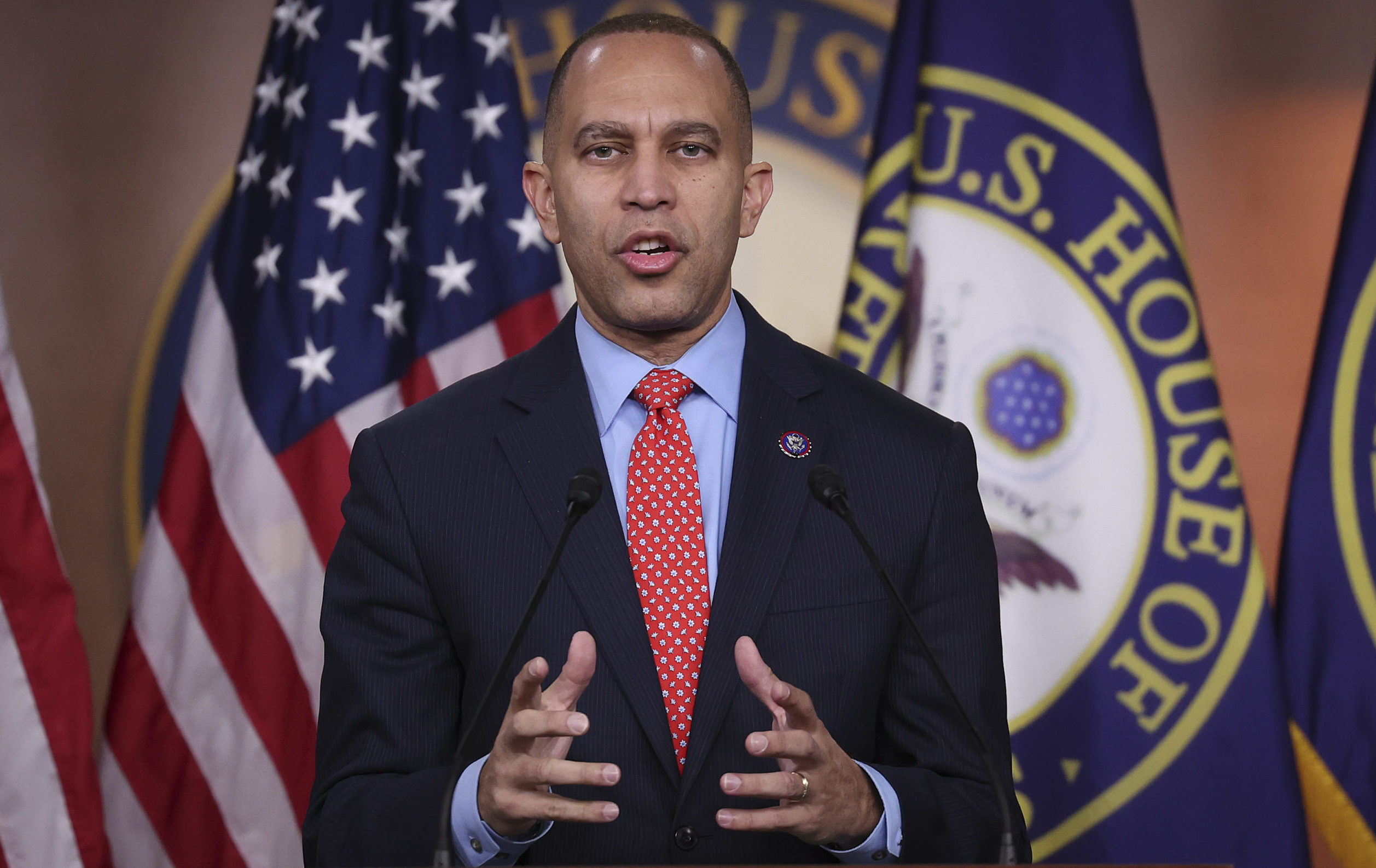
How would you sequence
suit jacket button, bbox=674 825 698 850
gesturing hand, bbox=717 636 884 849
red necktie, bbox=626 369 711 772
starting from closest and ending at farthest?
gesturing hand, bbox=717 636 884 849 → suit jacket button, bbox=674 825 698 850 → red necktie, bbox=626 369 711 772

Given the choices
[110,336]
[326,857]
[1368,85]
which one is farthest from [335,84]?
[1368,85]

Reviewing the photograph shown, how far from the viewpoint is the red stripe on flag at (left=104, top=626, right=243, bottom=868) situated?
128 inches

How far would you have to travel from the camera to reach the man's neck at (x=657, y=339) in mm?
2059

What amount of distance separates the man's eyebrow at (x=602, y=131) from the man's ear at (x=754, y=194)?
27 centimetres

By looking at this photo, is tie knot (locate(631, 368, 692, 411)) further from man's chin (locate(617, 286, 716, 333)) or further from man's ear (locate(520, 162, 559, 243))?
man's ear (locate(520, 162, 559, 243))

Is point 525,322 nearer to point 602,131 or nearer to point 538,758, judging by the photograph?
point 602,131

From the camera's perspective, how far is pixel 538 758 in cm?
147

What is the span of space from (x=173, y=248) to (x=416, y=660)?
2.46m

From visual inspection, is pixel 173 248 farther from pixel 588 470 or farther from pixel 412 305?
pixel 588 470

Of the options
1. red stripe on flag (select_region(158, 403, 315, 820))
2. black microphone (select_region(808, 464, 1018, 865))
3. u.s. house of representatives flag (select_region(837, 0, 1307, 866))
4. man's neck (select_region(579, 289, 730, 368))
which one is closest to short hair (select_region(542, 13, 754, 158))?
man's neck (select_region(579, 289, 730, 368))

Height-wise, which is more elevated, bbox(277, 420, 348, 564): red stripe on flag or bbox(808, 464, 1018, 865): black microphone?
bbox(277, 420, 348, 564): red stripe on flag

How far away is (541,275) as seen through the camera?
3.46 m

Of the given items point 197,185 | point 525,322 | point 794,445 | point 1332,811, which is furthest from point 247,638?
point 1332,811

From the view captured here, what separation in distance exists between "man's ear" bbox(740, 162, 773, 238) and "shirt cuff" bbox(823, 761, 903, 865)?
0.97 m
